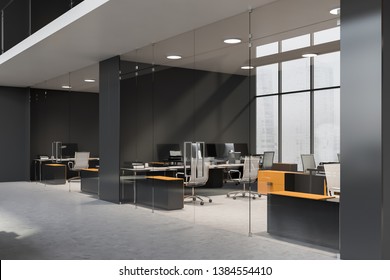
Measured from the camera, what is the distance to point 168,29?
768 centimetres

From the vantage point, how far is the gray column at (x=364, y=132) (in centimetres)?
445

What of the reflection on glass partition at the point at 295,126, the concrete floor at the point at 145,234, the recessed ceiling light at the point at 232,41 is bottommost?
the concrete floor at the point at 145,234

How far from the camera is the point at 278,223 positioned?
6148mm

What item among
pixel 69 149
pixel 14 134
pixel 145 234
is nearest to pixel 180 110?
pixel 145 234

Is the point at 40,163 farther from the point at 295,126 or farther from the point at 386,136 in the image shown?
the point at 386,136

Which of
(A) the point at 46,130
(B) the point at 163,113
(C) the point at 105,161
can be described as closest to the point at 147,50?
(B) the point at 163,113

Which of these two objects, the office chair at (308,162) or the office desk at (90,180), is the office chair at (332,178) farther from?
the office desk at (90,180)

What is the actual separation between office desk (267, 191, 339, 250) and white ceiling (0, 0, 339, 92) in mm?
1930

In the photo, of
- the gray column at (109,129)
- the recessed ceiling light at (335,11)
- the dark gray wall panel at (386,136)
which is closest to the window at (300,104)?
the recessed ceiling light at (335,11)

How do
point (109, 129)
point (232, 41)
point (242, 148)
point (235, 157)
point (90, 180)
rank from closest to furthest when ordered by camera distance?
point (242, 148) → point (235, 157) → point (232, 41) → point (109, 129) → point (90, 180)

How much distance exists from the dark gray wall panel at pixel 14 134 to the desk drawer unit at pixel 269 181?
36.6ft

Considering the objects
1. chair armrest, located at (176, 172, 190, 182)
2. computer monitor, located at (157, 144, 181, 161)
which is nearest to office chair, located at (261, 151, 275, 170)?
chair armrest, located at (176, 172, 190, 182)

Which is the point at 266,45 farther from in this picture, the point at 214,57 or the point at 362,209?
the point at 362,209

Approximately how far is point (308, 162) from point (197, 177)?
2.36 metres
